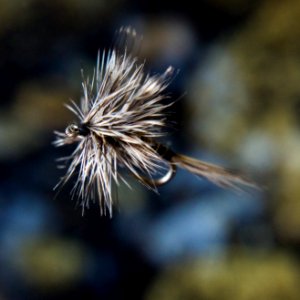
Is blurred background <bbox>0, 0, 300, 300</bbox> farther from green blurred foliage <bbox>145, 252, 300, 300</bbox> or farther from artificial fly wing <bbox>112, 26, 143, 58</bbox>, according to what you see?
artificial fly wing <bbox>112, 26, 143, 58</bbox>

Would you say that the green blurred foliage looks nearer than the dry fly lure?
No

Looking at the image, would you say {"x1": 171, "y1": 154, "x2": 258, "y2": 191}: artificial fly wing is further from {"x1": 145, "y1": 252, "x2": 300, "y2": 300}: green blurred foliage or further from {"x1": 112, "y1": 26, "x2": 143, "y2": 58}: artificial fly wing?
{"x1": 145, "y1": 252, "x2": 300, "y2": 300}: green blurred foliage

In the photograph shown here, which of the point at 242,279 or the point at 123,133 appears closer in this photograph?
the point at 123,133

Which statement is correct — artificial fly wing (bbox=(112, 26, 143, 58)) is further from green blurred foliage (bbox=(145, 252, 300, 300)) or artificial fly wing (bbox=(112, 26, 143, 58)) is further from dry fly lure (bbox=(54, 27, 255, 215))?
green blurred foliage (bbox=(145, 252, 300, 300))

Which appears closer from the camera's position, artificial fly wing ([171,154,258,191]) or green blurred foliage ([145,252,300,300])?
artificial fly wing ([171,154,258,191])

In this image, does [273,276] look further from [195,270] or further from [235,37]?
[235,37]

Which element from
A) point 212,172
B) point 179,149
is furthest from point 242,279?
point 212,172

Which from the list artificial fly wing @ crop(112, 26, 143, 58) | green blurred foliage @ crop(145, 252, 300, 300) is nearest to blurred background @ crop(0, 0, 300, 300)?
green blurred foliage @ crop(145, 252, 300, 300)

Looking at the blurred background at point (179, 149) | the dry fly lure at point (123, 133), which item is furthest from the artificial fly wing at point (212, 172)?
the blurred background at point (179, 149)

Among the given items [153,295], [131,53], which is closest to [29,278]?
[153,295]

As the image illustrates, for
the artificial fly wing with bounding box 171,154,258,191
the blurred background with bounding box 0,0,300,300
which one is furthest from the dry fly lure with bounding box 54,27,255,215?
the blurred background with bounding box 0,0,300,300

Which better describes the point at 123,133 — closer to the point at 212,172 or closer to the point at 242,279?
the point at 212,172
